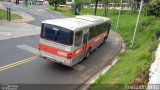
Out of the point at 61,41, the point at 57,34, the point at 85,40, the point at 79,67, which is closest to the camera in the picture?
the point at 61,41

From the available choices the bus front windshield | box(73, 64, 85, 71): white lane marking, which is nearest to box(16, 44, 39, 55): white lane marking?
box(73, 64, 85, 71): white lane marking

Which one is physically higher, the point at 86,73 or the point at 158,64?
the point at 158,64

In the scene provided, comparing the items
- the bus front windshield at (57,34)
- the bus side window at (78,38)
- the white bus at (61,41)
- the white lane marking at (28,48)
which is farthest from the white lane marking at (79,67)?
the white lane marking at (28,48)

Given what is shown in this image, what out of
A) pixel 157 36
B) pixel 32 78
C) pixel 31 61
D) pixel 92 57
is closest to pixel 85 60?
pixel 92 57

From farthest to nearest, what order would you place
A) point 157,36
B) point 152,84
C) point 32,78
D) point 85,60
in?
1. point 157,36
2. point 85,60
3. point 32,78
4. point 152,84

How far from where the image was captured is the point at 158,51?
1678 centimetres

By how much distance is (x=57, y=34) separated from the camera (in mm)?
15383

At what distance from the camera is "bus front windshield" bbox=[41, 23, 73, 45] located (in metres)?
15.1

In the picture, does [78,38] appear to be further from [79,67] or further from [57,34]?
[79,67]

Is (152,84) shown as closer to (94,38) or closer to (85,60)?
(85,60)

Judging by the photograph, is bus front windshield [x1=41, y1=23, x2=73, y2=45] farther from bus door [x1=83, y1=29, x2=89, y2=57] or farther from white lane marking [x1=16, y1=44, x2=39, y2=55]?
white lane marking [x1=16, y1=44, x2=39, y2=55]

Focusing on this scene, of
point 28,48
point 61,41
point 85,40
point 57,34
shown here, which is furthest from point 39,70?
point 28,48

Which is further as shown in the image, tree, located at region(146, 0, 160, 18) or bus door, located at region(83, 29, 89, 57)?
tree, located at region(146, 0, 160, 18)

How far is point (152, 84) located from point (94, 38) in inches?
435
